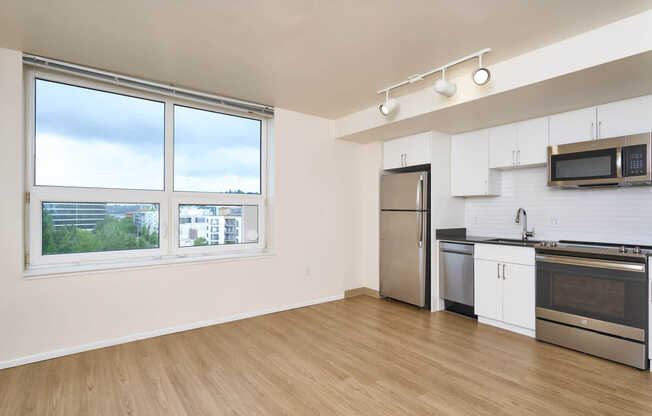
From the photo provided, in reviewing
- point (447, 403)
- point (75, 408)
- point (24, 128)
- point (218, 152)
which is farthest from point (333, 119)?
point (75, 408)

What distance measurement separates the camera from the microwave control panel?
271cm

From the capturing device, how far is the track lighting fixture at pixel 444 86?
2.85 meters

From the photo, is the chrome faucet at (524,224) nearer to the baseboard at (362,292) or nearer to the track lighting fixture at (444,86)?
the track lighting fixture at (444,86)

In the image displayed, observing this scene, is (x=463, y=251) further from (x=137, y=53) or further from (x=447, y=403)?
(x=137, y=53)

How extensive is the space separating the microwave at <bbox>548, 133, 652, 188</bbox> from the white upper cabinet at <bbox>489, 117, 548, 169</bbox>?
0.19 metres

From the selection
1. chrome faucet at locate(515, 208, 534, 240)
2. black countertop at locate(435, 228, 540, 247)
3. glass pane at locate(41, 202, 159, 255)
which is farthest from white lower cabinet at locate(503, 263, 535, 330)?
glass pane at locate(41, 202, 159, 255)

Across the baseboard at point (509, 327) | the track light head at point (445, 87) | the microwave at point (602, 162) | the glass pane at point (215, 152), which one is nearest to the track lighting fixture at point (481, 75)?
the track light head at point (445, 87)

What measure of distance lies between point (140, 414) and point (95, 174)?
2.19m

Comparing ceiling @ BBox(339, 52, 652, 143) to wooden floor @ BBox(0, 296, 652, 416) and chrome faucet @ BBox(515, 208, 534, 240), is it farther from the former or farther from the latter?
wooden floor @ BBox(0, 296, 652, 416)

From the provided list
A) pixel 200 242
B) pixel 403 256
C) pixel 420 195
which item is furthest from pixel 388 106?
pixel 200 242

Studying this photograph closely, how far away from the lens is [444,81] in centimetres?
285

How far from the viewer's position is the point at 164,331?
3287 mm

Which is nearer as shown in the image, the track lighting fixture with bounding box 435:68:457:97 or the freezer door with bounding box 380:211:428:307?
the track lighting fixture with bounding box 435:68:457:97

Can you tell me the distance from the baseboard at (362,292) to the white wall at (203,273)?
0.11m
